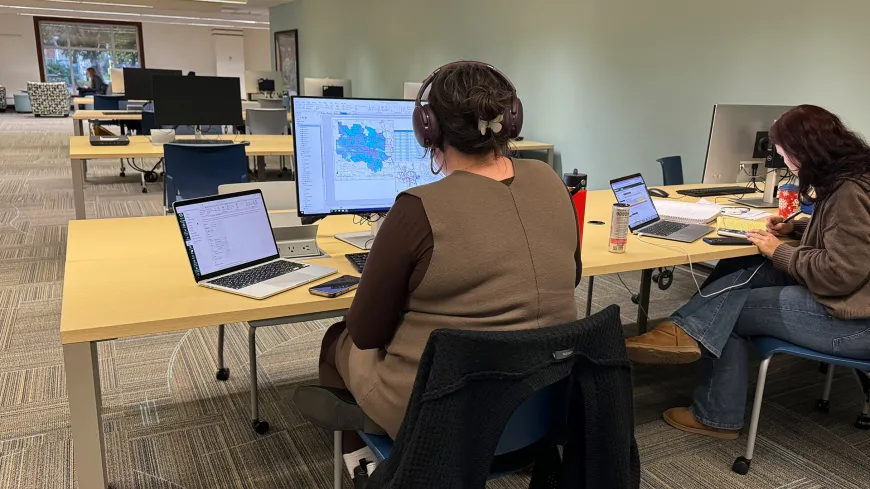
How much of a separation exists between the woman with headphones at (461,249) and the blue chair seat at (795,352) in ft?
3.27

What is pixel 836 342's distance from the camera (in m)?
1.80

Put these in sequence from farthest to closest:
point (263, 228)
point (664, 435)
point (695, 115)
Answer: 1. point (695, 115)
2. point (664, 435)
3. point (263, 228)

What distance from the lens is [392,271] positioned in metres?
1.06

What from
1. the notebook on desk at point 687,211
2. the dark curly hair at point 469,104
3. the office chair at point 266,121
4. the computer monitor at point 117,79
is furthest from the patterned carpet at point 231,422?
the computer monitor at point 117,79

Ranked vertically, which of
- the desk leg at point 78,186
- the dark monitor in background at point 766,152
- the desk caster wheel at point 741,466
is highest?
the dark monitor in background at point 766,152

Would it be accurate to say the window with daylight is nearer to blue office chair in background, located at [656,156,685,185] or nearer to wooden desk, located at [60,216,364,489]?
blue office chair in background, located at [656,156,685,185]

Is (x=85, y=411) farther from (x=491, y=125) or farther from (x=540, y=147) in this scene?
(x=540, y=147)

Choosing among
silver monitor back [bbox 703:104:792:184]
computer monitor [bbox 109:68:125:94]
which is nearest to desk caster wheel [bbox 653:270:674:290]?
silver monitor back [bbox 703:104:792:184]

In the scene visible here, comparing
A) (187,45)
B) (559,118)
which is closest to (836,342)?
(559,118)

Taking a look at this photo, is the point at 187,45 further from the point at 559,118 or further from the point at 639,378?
the point at 639,378

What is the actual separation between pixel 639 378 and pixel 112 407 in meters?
1.95

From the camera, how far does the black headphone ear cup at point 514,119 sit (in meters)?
1.15

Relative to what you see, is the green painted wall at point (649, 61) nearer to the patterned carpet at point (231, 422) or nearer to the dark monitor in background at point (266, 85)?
the patterned carpet at point (231, 422)

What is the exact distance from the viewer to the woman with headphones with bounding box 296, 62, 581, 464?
1045mm
